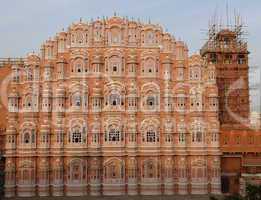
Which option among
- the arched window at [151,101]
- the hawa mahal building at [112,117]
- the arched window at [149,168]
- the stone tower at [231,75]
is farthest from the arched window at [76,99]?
the stone tower at [231,75]

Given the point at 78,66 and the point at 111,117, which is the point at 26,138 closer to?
the point at 111,117

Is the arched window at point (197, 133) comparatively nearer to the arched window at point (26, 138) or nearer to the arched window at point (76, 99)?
the arched window at point (76, 99)

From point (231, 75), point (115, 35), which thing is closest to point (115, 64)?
point (115, 35)

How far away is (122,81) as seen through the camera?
35062 millimetres

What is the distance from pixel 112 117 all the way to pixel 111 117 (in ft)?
0.25

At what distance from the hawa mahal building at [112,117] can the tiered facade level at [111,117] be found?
77 millimetres

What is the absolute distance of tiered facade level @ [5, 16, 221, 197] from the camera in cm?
3419

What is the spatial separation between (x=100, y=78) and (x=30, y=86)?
18.0 feet

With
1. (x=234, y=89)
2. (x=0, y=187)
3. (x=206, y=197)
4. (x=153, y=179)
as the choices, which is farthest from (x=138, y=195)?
(x=234, y=89)

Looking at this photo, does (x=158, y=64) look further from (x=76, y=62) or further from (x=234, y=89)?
(x=234, y=89)

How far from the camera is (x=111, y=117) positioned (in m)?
34.5

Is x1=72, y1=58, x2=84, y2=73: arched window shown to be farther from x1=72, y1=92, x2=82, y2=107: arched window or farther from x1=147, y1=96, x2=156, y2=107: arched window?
x1=147, y1=96, x2=156, y2=107: arched window

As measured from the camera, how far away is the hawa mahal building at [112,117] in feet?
112

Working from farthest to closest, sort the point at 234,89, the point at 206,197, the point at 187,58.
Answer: the point at 234,89, the point at 187,58, the point at 206,197
